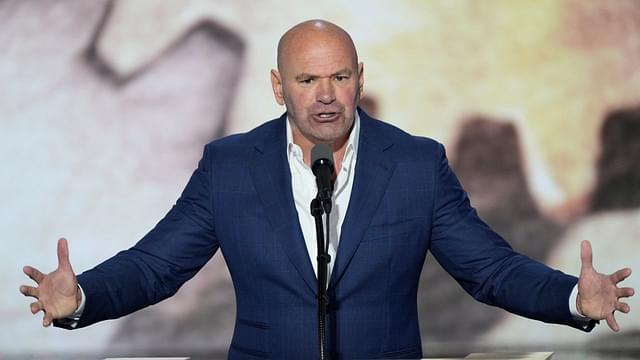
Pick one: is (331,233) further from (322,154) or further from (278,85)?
(322,154)

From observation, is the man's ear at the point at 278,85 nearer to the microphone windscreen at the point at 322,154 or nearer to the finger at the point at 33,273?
the microphone windscreen at the point at 322,154

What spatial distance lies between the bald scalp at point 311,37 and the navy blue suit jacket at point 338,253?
0.68 feet

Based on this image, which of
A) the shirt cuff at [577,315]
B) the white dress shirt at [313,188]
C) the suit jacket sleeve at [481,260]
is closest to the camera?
the shirt cuff at [577,315]

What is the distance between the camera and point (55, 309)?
238 cm

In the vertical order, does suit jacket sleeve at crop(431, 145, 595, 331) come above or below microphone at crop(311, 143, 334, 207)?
below

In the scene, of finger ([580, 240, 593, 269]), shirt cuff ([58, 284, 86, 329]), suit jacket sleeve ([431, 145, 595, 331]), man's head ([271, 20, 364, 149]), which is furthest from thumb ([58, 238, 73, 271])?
finger ([580, 240, 593, 269])

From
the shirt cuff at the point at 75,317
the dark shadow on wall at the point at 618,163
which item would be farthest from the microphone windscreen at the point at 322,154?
the dark shadow on wall at the point at 618,163

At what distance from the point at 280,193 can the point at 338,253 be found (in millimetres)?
208

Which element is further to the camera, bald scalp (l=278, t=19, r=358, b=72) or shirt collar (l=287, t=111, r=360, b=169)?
shirt collar (l=287, t=111, r=360, b=169)

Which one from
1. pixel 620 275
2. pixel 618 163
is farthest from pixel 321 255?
pixel 618 163

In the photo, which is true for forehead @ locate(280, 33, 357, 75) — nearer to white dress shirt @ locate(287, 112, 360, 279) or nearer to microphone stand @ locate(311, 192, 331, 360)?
white dress shirt @ locate(287, 112, 360, 279)

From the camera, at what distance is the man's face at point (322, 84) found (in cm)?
263

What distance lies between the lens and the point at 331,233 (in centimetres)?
272

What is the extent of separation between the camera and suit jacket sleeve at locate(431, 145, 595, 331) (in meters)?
2.56
